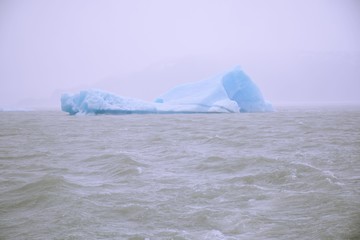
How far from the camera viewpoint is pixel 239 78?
849 inches

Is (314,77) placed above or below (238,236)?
above

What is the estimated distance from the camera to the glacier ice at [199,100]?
21.0 m

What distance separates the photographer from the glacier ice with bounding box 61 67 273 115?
2102 cm

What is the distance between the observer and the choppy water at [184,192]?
12.3 ft

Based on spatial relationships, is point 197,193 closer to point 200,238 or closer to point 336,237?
point 200,238

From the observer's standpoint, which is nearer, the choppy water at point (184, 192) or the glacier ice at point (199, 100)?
the choppy water at point (184, 192)

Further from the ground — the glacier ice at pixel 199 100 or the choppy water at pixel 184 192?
the glacier ice at pixel 199 100

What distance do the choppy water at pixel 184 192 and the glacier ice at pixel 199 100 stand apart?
1211cm

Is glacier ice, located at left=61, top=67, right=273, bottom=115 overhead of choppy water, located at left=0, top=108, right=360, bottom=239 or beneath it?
overhead

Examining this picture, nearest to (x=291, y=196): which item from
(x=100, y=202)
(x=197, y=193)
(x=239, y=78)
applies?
(x=197, y=193)

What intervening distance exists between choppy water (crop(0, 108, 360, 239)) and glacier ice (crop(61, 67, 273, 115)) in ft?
39.7

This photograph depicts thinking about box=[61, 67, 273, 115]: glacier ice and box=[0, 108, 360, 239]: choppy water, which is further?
box=[61, 67, 273, 115]: glacier ice

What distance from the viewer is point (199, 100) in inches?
835

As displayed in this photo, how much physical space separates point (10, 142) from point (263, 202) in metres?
8.38
